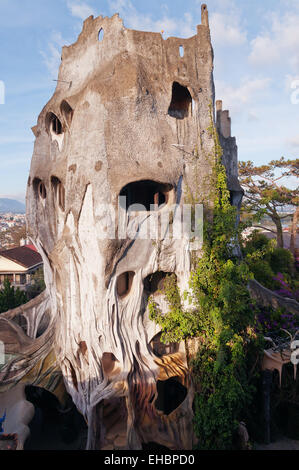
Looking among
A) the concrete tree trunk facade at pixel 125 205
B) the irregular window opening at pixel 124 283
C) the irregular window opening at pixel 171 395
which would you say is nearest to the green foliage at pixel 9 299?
the concrete tree trunk facade at pixel 125 205

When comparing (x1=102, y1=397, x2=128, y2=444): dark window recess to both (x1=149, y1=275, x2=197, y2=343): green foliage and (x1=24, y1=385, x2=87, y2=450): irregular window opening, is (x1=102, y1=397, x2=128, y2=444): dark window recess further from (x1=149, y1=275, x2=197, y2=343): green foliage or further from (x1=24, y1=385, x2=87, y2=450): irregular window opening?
(x1=149, y1=275, x2=197, y2=343): green foliage

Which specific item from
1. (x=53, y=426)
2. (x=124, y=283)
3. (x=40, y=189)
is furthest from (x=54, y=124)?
(x=53, y=426)

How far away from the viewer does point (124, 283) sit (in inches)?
369

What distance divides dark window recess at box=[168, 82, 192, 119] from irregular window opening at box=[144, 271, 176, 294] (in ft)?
16.6

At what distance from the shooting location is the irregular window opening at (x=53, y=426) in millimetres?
9578

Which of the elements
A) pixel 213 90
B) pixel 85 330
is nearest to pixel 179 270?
pixel 85 330

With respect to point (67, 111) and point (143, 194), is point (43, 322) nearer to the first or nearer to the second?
point (143, 194)

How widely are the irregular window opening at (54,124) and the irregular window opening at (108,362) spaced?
24.4 feet

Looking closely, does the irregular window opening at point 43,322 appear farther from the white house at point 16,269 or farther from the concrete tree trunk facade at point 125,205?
the white house at point 16,269

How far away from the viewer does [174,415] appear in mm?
8648

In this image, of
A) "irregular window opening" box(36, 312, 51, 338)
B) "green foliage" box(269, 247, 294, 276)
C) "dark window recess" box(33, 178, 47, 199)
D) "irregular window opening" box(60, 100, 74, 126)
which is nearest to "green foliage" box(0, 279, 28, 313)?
"irregular window opening" box(36, 312, 51, 338)

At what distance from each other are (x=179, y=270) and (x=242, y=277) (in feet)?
5.98
